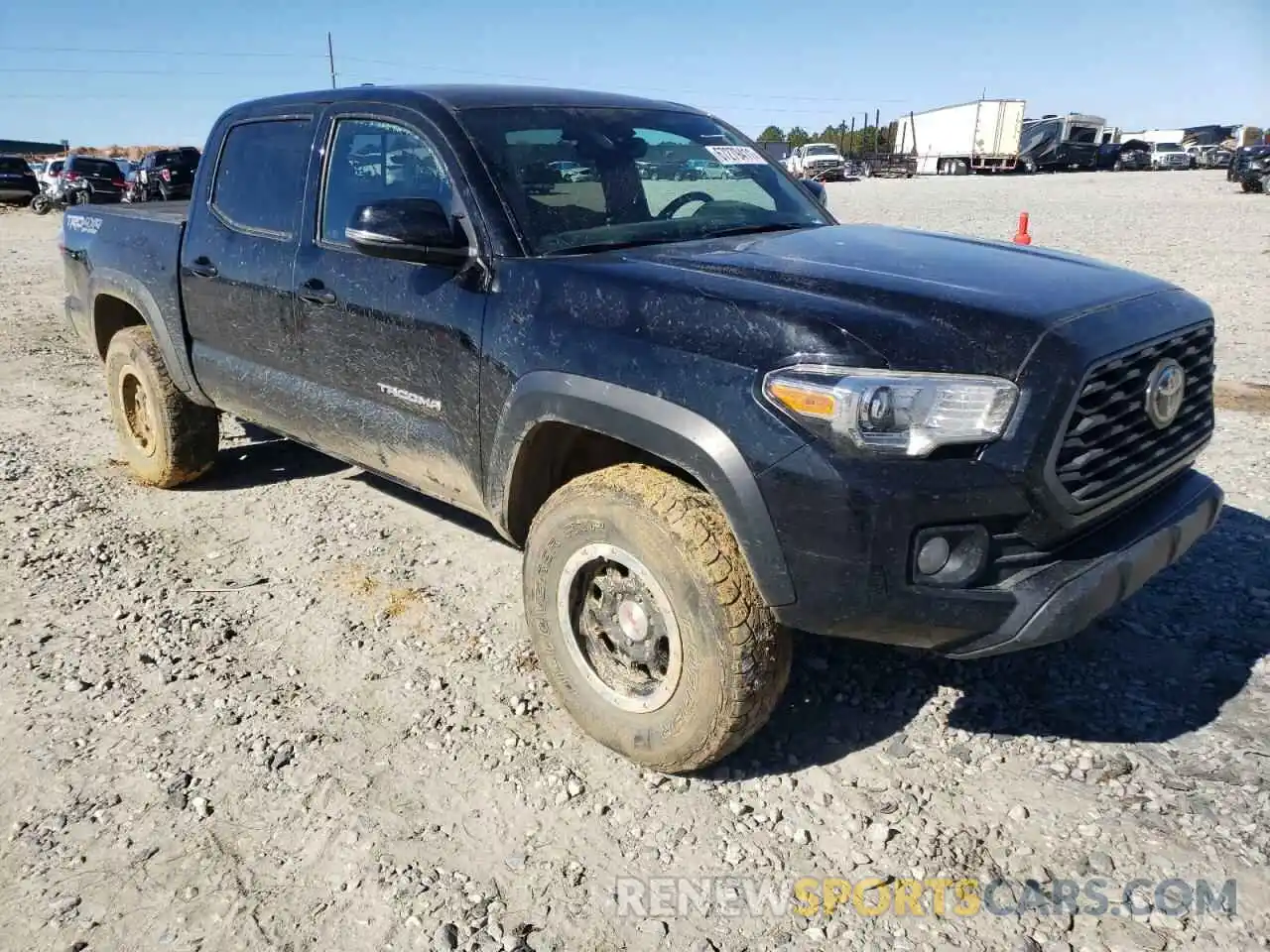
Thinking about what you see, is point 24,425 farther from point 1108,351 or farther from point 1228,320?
point 1228,320

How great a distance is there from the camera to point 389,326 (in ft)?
11.4

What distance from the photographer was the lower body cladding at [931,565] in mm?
2293

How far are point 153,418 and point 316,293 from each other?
6.71ft

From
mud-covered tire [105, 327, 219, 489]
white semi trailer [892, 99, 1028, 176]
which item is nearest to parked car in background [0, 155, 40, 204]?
mud-covered tire [105, 327, 219, 489]

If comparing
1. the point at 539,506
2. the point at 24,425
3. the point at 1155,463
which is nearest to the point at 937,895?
the point at 1155,463

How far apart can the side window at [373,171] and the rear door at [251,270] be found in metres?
0.21

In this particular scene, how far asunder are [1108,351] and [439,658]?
2483mm

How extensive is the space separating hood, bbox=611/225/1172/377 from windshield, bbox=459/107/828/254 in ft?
0.78

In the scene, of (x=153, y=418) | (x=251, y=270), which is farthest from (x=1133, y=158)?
(x=251, y=270)

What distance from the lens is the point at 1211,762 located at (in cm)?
287

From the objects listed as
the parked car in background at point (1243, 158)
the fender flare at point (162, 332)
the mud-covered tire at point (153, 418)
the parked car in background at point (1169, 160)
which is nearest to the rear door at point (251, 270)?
the fender flare at point (162, 332)

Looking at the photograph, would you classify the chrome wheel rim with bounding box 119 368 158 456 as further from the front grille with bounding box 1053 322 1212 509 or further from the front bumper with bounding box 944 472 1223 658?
the front grille with bounding box 1053 322 1212 509

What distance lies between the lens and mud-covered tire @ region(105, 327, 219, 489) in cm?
515

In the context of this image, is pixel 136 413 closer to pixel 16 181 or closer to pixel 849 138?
pixel 16 181
